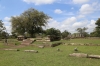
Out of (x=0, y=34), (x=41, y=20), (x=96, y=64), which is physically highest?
(x=41, y=20)

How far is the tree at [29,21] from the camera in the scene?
1373 inches

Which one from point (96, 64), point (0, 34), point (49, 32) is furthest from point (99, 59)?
point (49, 32)

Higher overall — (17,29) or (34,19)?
(34,19)

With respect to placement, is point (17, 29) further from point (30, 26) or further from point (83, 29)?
point (83, 29)

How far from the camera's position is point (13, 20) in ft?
115

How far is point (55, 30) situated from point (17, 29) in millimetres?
30464

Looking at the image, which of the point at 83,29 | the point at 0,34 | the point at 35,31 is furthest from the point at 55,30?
the point at 0,34

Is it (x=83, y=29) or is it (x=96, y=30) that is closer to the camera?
(x=96, y=30)

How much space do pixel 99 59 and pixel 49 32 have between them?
51.3m

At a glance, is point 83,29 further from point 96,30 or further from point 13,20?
point 13,20

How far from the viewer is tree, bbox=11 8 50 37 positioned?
3488 cm

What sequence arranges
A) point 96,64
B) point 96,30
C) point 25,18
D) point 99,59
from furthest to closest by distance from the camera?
point 96,30, point 25,18, point 99,59, point 96,64

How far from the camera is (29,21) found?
3525cm

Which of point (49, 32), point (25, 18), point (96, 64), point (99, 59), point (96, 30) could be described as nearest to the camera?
point (96, 64)
